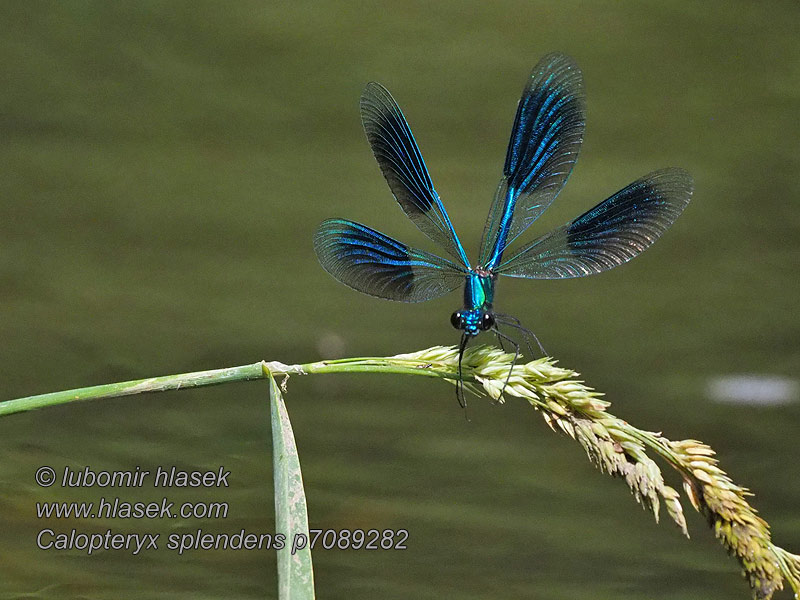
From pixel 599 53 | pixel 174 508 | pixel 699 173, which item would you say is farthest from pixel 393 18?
pixel 174 508

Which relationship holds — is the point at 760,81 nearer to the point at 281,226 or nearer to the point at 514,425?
the point at 514,425

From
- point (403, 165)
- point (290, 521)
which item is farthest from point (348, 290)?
point (290, 521)

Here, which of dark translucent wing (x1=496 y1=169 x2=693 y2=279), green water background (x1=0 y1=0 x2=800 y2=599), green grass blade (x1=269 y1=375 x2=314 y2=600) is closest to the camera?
green grass blade (x1=269 y1=375 x2=314 y2=600)

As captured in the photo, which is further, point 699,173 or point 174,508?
point 699,173

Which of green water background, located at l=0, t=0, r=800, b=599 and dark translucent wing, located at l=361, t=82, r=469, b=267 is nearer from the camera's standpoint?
dark translucent wing, located at l=361, t=82, r=469, b=267

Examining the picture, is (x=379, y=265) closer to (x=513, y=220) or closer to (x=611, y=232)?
(x=513, y=220)

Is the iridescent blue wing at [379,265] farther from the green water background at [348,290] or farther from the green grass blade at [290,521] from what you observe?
the green water background at [348,290]

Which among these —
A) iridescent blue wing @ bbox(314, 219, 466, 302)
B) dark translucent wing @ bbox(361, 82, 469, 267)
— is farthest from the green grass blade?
dark translucent wing @ bbox(361, 82, 469, 267)

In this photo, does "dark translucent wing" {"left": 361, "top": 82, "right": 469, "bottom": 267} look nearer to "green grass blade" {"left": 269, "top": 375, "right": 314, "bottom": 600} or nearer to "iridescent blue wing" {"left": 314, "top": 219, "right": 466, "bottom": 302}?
"iridescent blue wing" {"left": 314, "top": 219, "right": 466, "bottom": 302}
